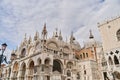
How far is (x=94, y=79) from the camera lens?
27672mm

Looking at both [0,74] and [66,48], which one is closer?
[66,48]

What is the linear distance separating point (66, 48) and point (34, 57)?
405 inches

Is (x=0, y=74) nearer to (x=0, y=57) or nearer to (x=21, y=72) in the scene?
(x=21, y=72)

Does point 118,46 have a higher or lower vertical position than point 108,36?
lower

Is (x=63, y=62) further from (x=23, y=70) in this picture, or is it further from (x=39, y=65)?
(x=23, y=70)

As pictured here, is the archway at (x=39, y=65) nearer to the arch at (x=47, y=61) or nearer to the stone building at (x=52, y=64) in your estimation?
the stone building at (x=52, y=64)

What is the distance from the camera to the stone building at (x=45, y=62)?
1031 inches

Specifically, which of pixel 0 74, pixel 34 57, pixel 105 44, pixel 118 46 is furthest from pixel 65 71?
pixel 0 74

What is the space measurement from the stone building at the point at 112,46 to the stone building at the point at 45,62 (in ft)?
27.6

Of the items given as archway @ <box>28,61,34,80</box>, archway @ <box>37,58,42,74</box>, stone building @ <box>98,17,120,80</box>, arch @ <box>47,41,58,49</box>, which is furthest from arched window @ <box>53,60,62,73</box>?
stone building @ <box>98,17,120,80</box>

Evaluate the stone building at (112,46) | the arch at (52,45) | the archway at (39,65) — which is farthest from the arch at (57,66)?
the stone building at (112,46)

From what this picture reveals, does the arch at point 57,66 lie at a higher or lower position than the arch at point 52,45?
lower

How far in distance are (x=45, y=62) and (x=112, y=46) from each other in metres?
12.7

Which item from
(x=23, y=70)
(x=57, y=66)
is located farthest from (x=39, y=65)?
(x=23, y=70)
